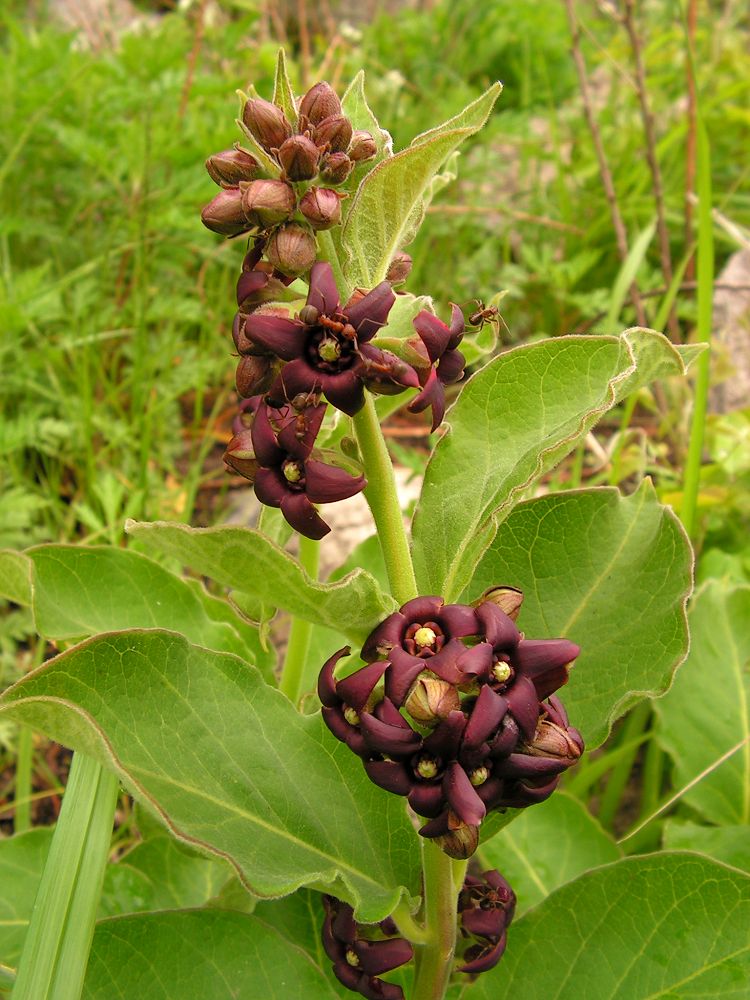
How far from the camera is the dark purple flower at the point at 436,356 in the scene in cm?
130

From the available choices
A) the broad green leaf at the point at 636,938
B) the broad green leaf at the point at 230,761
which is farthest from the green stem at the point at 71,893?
the broad green leaf at the point at 636,938

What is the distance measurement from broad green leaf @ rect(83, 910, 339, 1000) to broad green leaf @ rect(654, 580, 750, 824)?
1.12m

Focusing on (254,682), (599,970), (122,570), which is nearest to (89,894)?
(254,682)

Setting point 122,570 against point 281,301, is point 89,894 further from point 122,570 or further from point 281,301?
point 281,301

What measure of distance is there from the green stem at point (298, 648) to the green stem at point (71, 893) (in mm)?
479

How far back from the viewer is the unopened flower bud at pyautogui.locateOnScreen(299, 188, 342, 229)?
1247 mm

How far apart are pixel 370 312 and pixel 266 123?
1.10 feet

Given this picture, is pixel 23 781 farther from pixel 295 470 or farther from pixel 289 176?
pixel 289 176

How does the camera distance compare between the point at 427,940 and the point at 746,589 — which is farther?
the point at 746,589

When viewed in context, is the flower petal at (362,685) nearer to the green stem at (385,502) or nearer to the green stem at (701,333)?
the green stem at (385,502)

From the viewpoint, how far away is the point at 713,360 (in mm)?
3646

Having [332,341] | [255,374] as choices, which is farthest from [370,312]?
[255,374]

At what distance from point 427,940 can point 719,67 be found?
546cm

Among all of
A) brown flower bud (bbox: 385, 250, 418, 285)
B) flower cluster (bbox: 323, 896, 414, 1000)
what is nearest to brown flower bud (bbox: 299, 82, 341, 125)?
brown flower bud (bbox: 385, 250, 418, 285)
